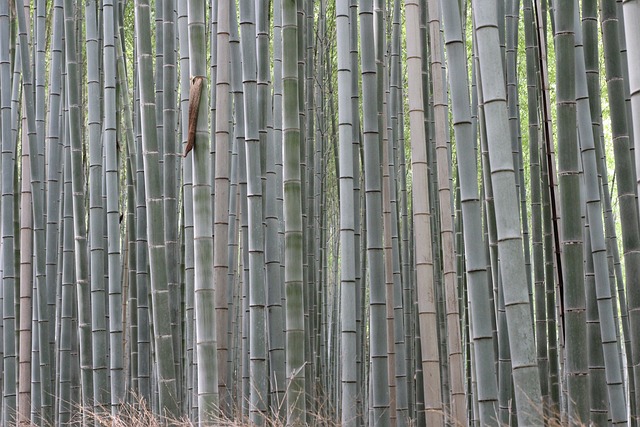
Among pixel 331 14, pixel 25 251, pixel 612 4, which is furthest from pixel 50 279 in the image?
pixel 331 14

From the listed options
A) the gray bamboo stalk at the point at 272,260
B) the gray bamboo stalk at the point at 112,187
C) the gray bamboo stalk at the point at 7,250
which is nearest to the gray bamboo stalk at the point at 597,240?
the gray bamboo stalk at the point at 272,260

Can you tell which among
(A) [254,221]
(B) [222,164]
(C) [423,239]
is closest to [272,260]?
(A) [254,221]

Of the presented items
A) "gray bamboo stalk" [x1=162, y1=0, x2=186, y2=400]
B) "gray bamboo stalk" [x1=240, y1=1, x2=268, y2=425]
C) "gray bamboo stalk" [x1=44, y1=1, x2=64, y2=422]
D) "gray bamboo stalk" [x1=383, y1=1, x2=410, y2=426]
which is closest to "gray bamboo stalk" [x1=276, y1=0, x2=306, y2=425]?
"gray bamboo stalk" [x1=240, y1=1, x2=268, y2=425]

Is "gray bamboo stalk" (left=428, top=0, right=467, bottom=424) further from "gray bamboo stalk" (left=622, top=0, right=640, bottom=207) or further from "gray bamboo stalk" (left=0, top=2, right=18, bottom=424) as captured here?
"gray bamboo stalk" (left=0, top=2, right=18, bottom=424)

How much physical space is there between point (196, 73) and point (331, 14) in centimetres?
513

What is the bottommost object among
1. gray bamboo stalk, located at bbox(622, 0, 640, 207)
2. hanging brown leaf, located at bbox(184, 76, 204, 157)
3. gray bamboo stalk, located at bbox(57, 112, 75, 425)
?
gray bamboo stalk, located at bbox(57, 112, 75, 425)

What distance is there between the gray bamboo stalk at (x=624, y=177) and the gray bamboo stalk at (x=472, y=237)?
0.48 m

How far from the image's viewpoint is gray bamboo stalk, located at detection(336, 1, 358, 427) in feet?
9.66

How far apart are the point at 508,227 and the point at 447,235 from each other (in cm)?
143

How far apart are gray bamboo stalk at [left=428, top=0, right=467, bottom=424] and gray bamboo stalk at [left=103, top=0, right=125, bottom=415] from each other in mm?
1327

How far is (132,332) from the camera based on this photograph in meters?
4.82

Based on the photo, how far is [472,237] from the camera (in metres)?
2.30

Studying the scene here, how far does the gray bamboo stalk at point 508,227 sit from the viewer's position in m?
1.98

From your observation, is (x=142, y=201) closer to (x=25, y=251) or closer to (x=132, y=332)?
(x=25, y=251)
